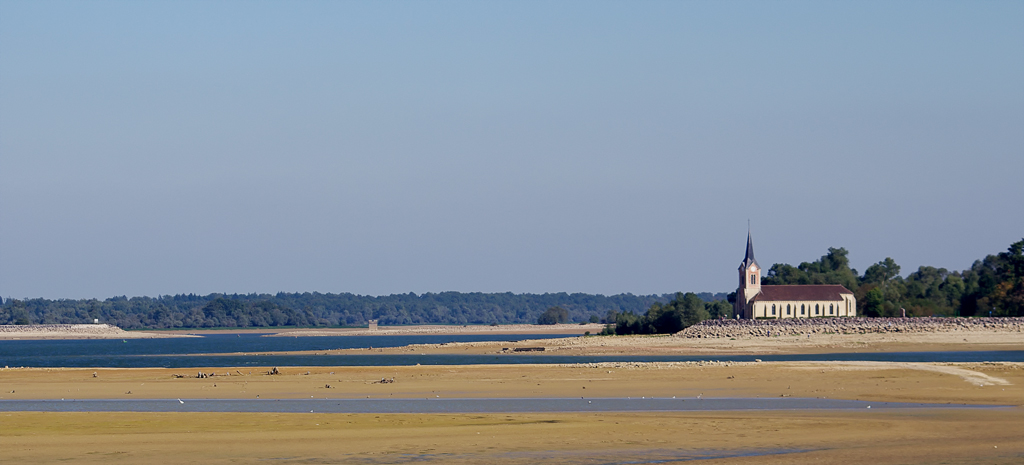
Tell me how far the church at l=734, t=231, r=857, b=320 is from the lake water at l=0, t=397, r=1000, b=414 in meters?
78.2

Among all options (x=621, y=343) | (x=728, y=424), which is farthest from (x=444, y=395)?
(x=621, y=343)

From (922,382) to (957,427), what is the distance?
40.4 ft

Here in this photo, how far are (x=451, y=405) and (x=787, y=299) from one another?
8284 centimetres

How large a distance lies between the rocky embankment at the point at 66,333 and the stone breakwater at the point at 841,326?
393 feet

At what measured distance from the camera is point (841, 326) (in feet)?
274

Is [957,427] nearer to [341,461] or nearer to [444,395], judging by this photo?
[341,461]

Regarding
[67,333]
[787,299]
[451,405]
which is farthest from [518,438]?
[67,333]

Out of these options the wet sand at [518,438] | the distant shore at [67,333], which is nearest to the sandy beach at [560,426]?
the wet sand at [518,438]

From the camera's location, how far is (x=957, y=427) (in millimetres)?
23672

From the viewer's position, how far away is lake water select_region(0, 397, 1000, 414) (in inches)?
1119

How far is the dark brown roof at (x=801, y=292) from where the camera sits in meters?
108

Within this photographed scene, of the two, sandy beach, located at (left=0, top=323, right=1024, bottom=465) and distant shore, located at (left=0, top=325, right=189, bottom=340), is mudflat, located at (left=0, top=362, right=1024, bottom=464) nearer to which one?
sandy beach, located at (left=0, top=323, right=1024, bottom=465)

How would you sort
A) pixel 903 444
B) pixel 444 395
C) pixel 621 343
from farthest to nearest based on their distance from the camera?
pixel 621 343, pixel 444 395, pixel 903 444

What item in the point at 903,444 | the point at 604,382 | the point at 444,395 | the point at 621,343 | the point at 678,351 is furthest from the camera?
the point at 621,343
